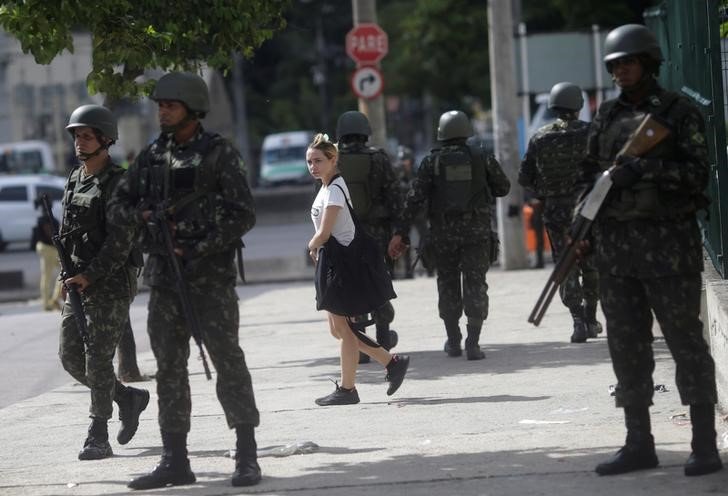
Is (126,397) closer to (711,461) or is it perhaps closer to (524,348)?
(711,461)

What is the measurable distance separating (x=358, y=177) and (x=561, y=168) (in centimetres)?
153

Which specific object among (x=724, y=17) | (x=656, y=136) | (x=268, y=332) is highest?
(x=724, y=17)

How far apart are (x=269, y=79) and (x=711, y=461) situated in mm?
61761

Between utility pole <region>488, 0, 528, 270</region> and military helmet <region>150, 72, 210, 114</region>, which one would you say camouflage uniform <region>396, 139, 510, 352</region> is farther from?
utility pole <region>488, 0, 528, 270</region>

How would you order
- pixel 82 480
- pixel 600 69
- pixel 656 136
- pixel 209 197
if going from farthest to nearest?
pixel 600 69, pixel 82 480, pixel 209 197, pixel 656 136

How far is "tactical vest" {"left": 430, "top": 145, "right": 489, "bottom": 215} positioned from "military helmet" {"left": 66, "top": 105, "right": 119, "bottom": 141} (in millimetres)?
3509

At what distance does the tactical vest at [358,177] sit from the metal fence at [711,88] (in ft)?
7.56

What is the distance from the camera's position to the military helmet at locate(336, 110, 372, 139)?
1098 cm

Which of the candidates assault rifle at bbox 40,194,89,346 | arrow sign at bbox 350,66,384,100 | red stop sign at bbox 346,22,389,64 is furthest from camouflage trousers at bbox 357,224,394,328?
red stop sign at bbox 346,22,389,64

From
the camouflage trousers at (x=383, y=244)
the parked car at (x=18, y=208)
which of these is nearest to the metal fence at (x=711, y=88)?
the camouflage trousers at (x=383, y=244)

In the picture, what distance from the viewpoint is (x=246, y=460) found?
6.74 metres

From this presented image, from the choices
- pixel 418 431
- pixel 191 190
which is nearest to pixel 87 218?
pixel 191 190

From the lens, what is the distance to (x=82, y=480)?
7227mm

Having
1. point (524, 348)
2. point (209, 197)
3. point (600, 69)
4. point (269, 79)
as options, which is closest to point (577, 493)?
point (209, 197)
